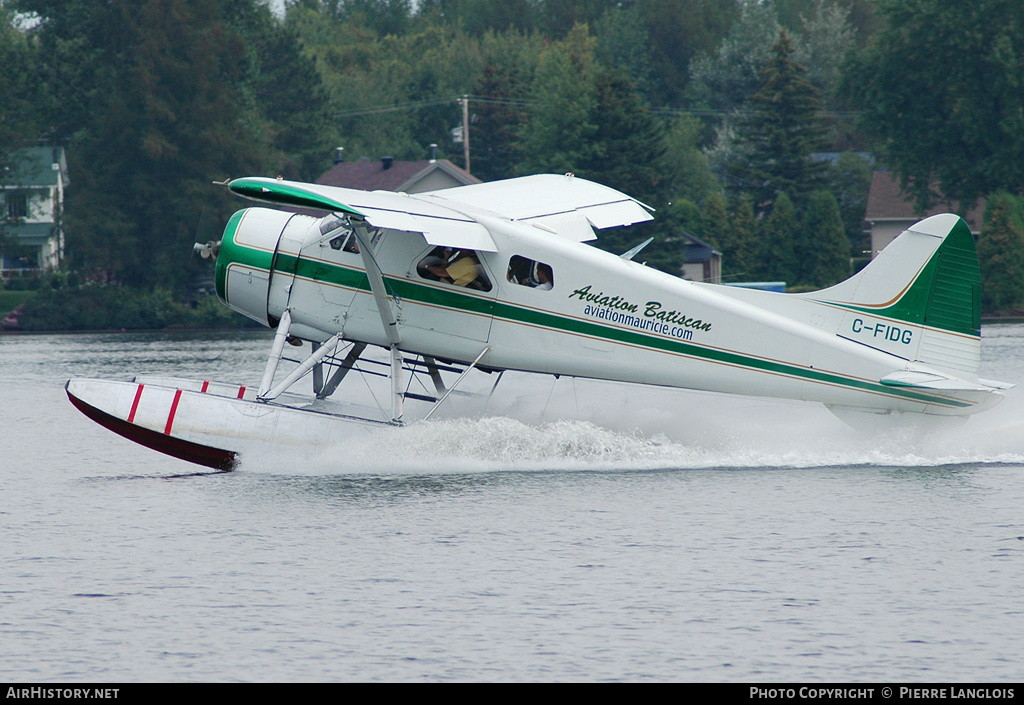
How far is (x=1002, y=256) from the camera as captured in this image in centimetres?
4169

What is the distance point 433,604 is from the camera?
8.97 meters

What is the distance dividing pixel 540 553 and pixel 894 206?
49371mm

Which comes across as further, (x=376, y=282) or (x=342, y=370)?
(x=342, y=370)

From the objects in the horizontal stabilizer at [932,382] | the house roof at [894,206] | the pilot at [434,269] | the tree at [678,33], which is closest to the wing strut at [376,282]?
the pilot at [434,269]

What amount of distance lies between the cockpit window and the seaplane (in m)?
0.01

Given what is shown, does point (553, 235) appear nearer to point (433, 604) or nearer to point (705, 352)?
point (705, 352)

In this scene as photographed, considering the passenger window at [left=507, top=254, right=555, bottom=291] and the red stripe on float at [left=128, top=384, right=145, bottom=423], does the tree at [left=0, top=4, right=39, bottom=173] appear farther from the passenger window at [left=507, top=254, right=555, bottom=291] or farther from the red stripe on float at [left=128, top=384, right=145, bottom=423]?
the passenger window at [left=507, top=254, right=555, bottom=291]

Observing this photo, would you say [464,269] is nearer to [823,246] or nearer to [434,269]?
[434,269]

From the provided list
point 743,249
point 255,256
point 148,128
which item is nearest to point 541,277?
point 255,256

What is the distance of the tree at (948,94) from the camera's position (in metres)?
47.5

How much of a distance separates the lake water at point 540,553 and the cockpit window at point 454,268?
1.37 m

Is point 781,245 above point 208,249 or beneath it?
beneath

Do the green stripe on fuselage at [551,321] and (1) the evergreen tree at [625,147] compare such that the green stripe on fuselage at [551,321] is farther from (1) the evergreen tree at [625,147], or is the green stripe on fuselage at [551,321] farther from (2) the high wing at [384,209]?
(1) the evergreen tree at [625,147]

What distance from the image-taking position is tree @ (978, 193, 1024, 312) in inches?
1642
